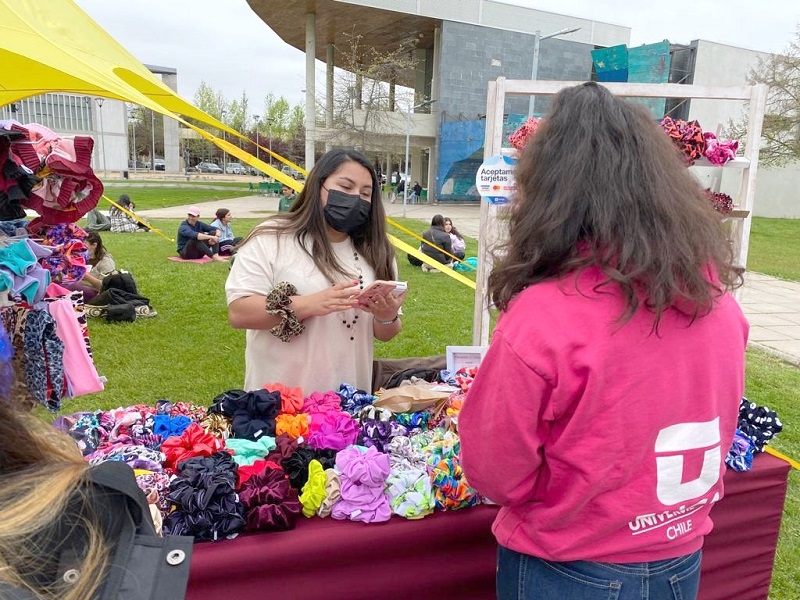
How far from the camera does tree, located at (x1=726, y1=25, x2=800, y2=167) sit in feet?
59.9

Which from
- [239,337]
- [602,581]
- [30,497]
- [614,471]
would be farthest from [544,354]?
[239,337]

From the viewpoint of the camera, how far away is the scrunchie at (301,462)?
178 cm

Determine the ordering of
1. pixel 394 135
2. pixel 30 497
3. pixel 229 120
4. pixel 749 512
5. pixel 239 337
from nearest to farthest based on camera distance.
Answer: pixel 30 497 → pixel 749 512 → pixel 239 337 → pixel 394 135 → pixel 229 120

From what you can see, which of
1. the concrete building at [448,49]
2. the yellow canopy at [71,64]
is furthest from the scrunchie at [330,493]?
the concrete building at [448,49]

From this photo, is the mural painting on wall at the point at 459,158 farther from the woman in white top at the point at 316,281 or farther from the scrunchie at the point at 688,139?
the woman in white top at the point at 316,281

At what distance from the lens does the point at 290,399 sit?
7.16ft

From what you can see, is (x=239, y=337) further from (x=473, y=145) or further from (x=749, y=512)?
(x=473, y=145)

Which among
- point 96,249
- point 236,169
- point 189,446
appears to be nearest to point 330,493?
point 189,446

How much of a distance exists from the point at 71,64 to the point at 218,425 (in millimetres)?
2193

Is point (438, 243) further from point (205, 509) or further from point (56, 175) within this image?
point (205, 509)

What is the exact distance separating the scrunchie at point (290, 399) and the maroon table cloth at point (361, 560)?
53 centimetres

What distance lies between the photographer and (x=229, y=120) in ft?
161

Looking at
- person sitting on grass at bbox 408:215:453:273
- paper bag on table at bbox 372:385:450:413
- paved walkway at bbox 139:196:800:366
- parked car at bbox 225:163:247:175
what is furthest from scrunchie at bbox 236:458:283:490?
parked car at bbox 225:163:247:175

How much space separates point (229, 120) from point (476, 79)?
27.9 metres
